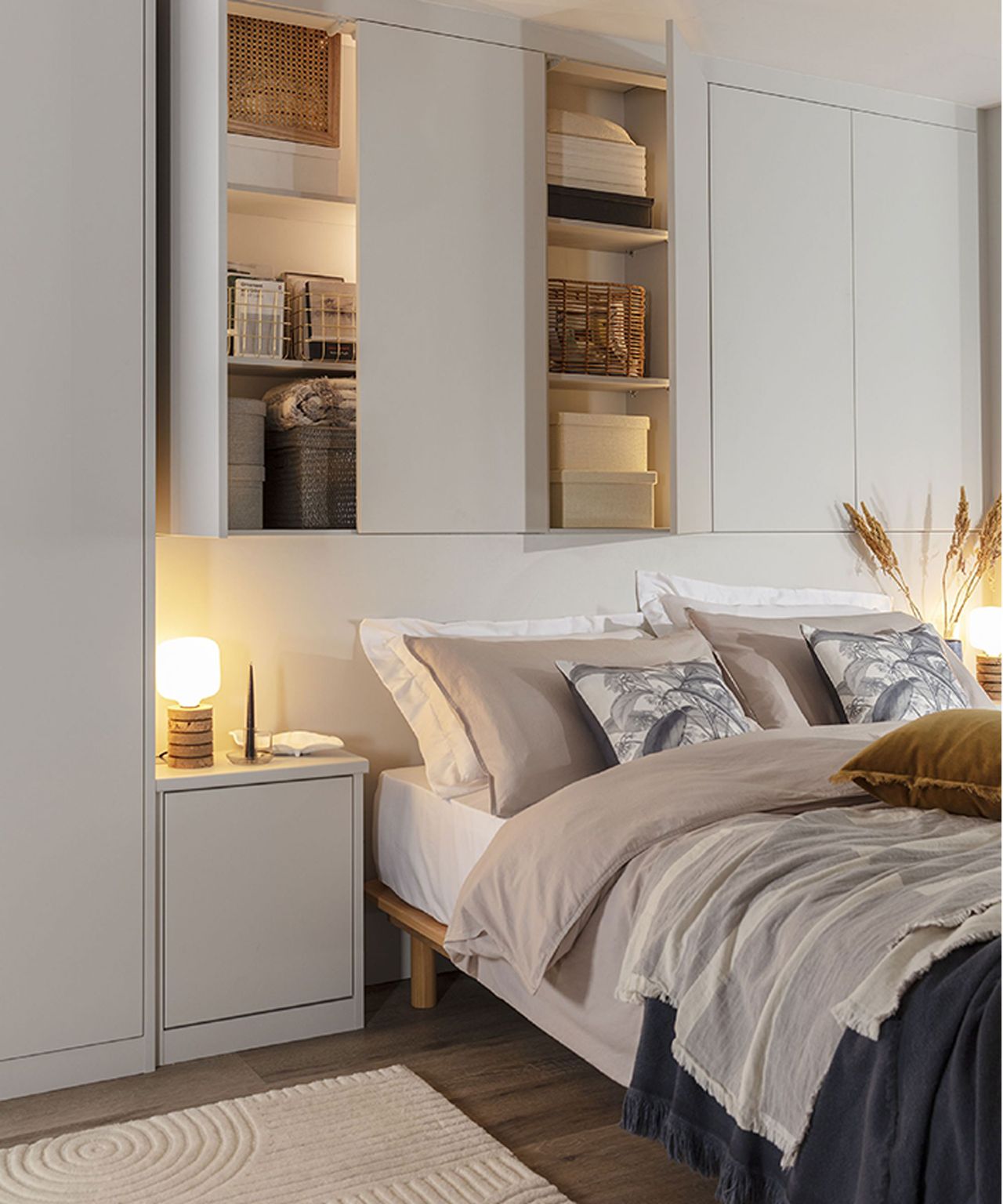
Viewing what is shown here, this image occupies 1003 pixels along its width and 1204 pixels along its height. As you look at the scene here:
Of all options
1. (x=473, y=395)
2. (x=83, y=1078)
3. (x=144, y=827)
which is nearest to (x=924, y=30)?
(x=473, y=395)

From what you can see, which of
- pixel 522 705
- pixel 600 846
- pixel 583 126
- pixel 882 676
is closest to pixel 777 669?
pixel 882 676

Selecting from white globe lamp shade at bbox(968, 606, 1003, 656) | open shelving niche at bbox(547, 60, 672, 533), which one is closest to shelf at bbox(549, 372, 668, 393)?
open shelving niche at bbox(547, 60, 672, 533)

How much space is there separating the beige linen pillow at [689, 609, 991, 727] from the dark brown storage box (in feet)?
3.79

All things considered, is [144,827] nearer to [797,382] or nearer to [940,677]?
[940,677]

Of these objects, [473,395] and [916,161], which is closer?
[473,395]

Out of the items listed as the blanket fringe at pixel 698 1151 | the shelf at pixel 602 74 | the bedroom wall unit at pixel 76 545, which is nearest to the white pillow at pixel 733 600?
the shelf at pixel 602 74

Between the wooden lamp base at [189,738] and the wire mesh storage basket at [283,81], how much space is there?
1.45 metres

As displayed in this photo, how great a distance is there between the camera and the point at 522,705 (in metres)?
3.13

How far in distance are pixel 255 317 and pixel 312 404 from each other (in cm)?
26

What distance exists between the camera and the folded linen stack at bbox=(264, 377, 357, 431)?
3396 millimetres

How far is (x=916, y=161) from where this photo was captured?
14.5 feet

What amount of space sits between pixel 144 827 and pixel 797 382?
7.98 ft

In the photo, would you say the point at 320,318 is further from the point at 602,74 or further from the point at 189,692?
the point at 602,74

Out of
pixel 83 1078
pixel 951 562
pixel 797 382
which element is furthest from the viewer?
pixel 951 562
